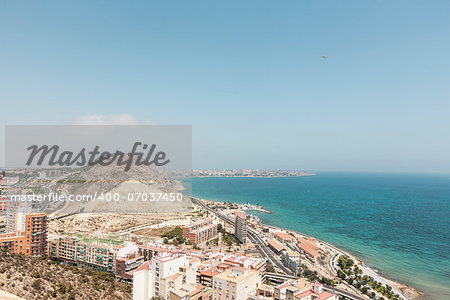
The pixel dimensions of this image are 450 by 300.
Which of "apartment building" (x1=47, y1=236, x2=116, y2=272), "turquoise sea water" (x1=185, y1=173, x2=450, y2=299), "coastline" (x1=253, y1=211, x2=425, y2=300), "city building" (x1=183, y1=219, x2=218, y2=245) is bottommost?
"turquoise sea water" (x1=185, y1=173, x2=450, y2=299)

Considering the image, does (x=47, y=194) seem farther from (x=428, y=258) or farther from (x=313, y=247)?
(x=428, y=258)

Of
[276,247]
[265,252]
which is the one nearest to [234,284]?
Result: [265,252]

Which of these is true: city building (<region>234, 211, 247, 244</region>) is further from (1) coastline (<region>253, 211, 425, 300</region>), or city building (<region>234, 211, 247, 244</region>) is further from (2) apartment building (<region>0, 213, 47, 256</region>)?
(2) apartment building (<region>0, 213, 47, 256</region>)

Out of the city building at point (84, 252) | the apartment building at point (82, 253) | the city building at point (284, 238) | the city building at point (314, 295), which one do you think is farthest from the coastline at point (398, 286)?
the apartment building at point (82, 253)

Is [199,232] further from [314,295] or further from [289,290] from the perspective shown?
[314,295]

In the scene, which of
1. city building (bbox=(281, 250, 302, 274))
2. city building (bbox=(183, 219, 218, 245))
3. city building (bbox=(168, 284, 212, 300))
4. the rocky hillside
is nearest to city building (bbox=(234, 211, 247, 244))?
city building (bbox=(183, 219, 218, 245))

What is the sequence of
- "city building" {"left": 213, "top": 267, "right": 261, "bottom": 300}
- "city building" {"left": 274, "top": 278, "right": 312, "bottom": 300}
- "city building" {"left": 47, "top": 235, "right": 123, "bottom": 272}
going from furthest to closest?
"city building" {"left": 47, "top": 235, "right": 123, "bottom": 272} < "city building" {"left": 213, "top": 267, "right": 261, "bottom": 300} < "city building" {"left": 274, "top": 278, "right": 312, "bottom": 300}

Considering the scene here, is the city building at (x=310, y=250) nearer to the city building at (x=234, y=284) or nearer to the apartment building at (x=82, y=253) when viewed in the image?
the city building at (x=234, y=284)
